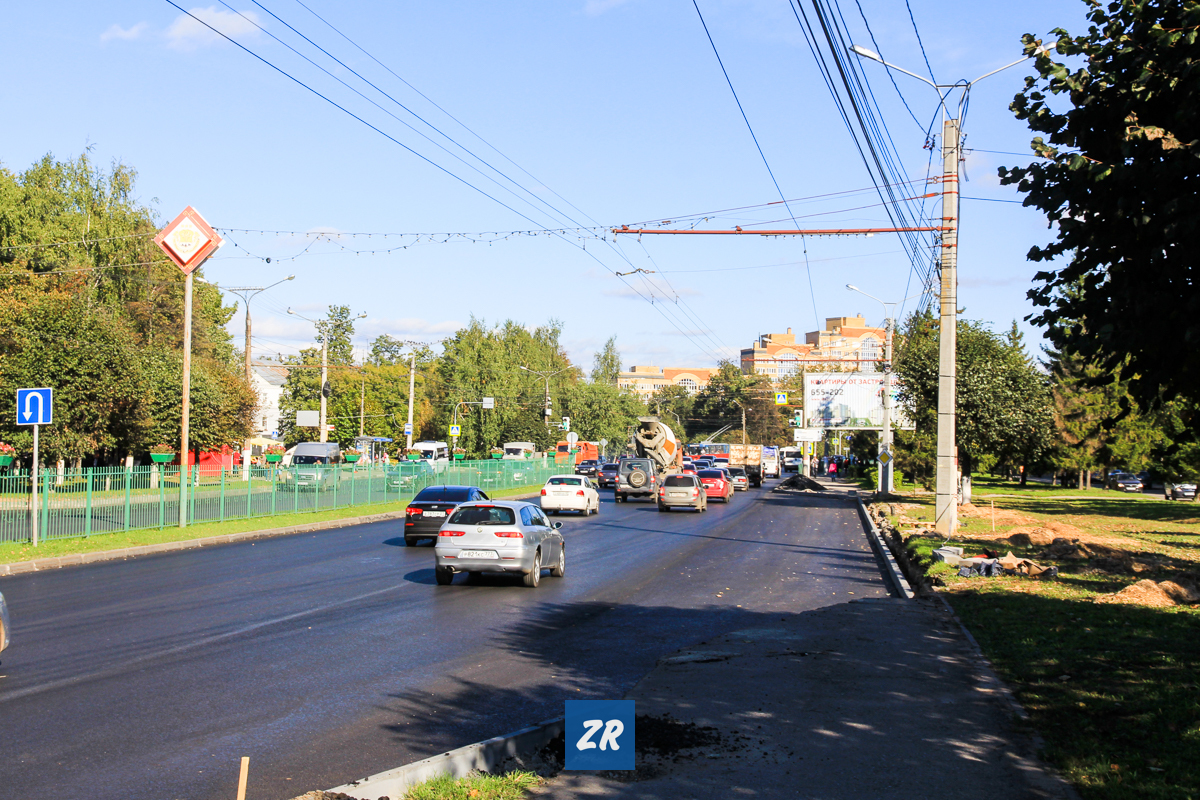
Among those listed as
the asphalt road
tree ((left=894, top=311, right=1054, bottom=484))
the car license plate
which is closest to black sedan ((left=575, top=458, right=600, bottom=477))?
tree ((left=894, top=311, right=1054, bottom=484))

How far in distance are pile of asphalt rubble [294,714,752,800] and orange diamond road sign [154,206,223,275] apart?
22974mm

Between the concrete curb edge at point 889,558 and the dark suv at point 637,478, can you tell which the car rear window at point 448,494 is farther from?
the dark suv at point 637,478

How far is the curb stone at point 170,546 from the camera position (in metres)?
18.7

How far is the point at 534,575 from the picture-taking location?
16750 millimetres

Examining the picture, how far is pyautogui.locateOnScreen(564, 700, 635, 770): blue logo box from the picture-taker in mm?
5516

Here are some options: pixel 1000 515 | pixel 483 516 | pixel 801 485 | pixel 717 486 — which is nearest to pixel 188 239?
pixel 483 516

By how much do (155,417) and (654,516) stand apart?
76.2ft

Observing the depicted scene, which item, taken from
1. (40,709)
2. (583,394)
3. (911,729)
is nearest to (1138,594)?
(911,729)

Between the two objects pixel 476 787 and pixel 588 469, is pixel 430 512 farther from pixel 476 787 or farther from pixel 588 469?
pixel 588 469

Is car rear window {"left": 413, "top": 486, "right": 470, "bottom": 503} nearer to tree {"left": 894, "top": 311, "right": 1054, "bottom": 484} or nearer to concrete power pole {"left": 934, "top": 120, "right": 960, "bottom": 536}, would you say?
concrete power pole {"left": 934, "top": 120, "right": 960, "bottom": 536}

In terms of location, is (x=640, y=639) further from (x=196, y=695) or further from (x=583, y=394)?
(x=583, y=394)

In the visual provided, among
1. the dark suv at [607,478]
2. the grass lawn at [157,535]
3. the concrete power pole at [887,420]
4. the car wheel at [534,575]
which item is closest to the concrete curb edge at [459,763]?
the car wheel at [534,575]

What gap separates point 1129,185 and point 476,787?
251 inches

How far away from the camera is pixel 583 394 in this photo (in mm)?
101750
